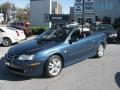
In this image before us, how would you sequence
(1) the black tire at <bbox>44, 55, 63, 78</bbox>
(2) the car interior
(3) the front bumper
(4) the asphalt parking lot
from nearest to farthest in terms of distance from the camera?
1. (4) the asphalt parking lot
2. (3) the front bumper
3. (1) the black tire at <bbox>44, 55, 63, 78</bbox>
4. (2) the car interior

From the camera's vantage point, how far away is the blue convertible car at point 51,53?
23.5 ft

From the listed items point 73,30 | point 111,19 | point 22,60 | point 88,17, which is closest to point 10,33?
point 73,30

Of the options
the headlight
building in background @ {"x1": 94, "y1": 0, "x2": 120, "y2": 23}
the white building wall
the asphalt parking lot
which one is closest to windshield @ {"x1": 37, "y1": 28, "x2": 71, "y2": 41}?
the asphalt parking lot

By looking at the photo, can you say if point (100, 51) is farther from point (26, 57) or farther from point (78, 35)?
point (26, 57)

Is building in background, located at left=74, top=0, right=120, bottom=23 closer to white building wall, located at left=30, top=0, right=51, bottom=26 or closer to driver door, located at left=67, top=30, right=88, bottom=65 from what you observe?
white building wall, located at left=30, top=0, right=51, bottom=26

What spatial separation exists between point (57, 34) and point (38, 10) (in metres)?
45.8

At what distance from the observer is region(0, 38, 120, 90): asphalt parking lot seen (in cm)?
665

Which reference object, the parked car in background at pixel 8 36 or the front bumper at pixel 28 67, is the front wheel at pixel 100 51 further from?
the parked car in background at pixel 8 36

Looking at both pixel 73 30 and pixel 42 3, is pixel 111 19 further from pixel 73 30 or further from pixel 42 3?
pixel 73 30

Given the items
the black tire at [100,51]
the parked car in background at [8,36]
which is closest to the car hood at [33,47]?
the black tire at [100,51]

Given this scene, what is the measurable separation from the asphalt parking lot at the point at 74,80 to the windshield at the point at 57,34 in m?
1.04

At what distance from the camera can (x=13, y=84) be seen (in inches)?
273

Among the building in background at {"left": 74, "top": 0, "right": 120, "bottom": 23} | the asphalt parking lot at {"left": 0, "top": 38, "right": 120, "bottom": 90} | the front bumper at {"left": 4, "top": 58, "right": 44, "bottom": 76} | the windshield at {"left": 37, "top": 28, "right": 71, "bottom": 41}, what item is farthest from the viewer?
the building in background at {"left": 74, "top": 0, "right": 120, "bottom": 23}

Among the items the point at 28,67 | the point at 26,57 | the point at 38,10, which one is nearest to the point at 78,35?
the point at 26,57
